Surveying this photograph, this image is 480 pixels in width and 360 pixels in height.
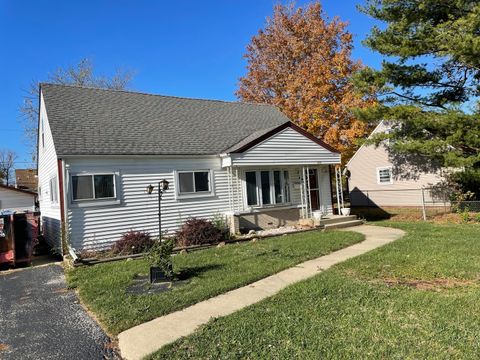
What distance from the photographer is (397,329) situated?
4309 millimetres

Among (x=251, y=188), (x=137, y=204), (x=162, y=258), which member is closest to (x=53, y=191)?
(x=137, y=204)

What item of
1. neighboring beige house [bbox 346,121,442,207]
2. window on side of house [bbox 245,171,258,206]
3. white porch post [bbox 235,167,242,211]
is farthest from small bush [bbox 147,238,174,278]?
neighboring beige house [bbox 346,121,442,207]

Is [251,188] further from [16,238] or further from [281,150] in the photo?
[16,238]

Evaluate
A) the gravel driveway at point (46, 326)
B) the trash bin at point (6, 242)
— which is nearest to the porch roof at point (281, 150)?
the trash bin at point (6, 242)

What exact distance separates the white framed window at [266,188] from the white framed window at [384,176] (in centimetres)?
956

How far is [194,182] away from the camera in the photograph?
523 inches

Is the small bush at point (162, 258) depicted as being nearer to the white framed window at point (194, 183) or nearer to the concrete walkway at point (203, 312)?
the concrete walkway at point (203, 312)

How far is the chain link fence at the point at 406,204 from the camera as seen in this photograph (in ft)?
54.7

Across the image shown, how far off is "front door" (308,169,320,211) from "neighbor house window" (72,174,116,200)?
8678 mm

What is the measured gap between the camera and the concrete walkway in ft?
14.3

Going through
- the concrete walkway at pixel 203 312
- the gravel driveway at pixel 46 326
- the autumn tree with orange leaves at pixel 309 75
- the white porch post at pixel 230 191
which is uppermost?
the autumn tree with orange leaves at pixel 309 75

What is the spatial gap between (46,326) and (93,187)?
6.46m

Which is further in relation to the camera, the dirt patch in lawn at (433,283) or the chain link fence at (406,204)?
the chain link fence at (406,204)

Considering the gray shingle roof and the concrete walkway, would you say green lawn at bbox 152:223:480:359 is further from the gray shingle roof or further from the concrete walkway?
the gray shingle roof
